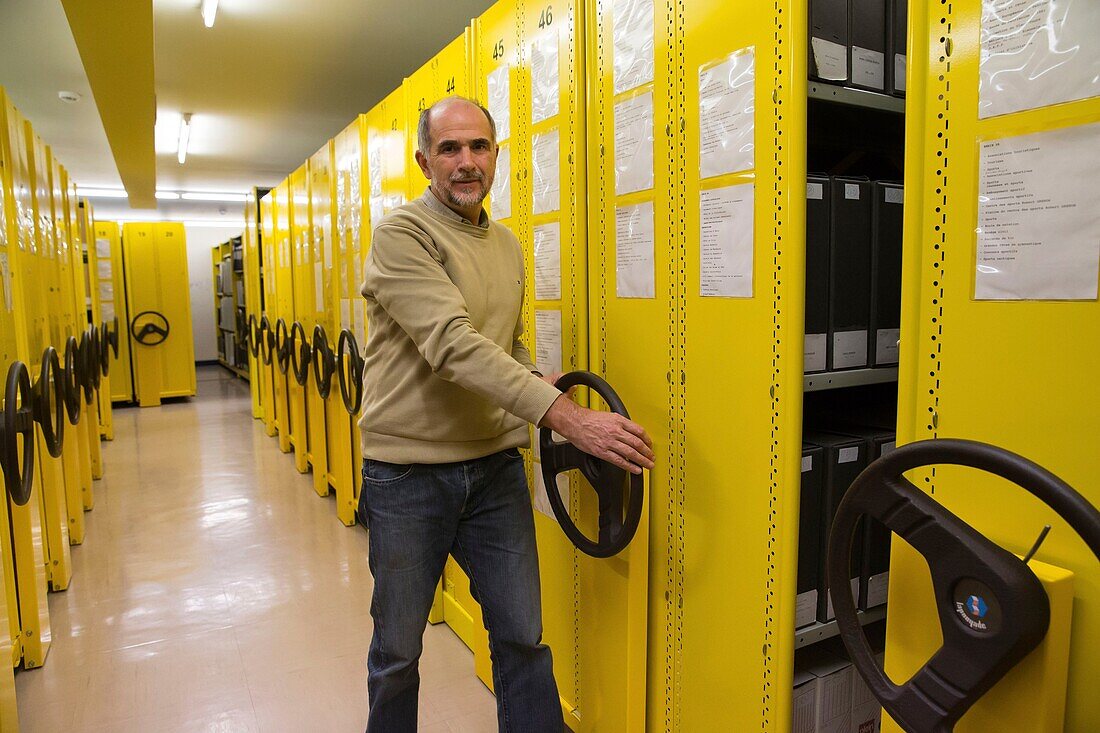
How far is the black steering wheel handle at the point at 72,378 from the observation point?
10.9 feet

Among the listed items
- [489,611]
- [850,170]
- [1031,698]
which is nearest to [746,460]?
[1031,698]

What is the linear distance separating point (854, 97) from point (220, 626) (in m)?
3.07

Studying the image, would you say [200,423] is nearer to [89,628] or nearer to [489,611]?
[89,628]

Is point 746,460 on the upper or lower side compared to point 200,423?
upper

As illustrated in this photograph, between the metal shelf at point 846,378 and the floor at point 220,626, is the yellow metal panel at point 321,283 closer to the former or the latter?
the floor at point 220,626

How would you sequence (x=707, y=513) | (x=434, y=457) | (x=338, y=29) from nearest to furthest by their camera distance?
(x=707, y=513), (x=434, y=457), (x=338, y=29)

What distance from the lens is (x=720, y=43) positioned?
142 centimetres

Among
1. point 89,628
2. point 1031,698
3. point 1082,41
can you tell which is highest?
point 1082,41

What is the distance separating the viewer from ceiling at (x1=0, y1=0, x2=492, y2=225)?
4871 millimetres

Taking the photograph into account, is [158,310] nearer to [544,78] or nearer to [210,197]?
[210,197]

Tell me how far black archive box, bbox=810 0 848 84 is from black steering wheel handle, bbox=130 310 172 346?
9486 mm

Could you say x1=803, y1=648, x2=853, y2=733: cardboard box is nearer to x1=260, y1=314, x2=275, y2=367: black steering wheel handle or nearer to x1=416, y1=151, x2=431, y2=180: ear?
x1=416, y1=151, x2=431, y2=180: ear

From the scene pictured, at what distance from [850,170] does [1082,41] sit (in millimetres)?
1426

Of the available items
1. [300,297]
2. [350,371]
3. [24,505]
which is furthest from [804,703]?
[300,297]
